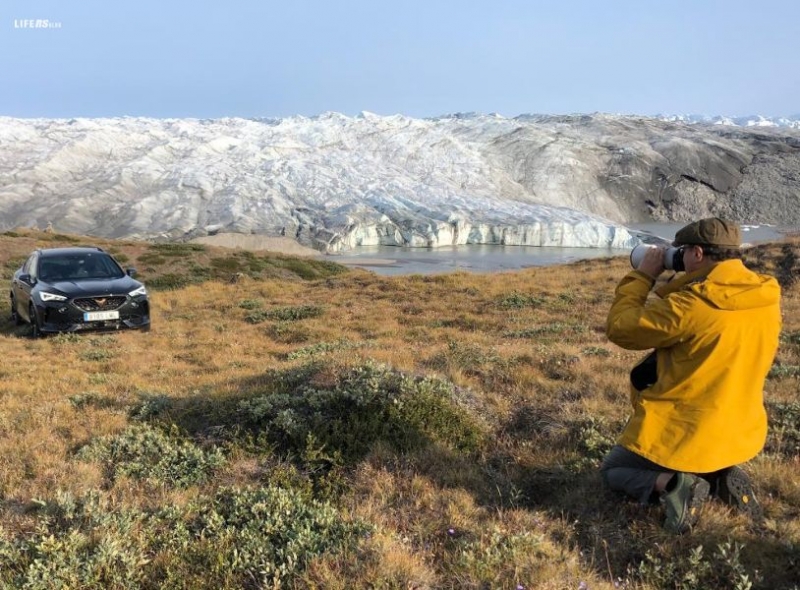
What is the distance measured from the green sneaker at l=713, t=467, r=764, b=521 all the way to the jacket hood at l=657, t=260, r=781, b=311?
1.34m

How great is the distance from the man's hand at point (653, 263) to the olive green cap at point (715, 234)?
0.81 ft

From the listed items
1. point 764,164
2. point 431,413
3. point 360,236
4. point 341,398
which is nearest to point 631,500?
point 431,413

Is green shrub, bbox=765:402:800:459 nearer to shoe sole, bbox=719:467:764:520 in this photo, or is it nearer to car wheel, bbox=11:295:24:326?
shoe sole, bbox=719:467:764:520

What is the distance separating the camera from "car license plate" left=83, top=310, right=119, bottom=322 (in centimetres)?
1327

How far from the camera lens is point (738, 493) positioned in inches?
153

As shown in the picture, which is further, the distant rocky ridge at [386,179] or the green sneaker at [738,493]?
the distant rocky ridge at [386,179]

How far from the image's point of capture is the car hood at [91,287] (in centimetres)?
1326

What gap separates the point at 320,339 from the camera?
44.2ft

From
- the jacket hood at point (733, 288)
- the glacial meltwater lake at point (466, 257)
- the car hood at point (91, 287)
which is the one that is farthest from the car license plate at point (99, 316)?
the glacial meltwater lake at point (466, 257)

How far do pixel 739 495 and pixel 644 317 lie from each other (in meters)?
1.59

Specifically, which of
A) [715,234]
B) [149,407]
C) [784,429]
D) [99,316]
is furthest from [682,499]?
[99,316]

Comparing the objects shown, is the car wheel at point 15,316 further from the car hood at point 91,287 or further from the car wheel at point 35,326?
the car hood at point 91,287

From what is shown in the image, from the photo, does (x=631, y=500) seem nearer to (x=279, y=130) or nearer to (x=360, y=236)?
(x=360, y=236)

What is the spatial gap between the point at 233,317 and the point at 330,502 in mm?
14568
